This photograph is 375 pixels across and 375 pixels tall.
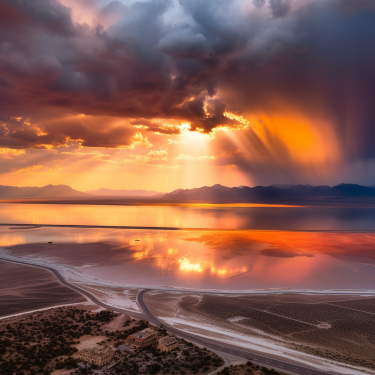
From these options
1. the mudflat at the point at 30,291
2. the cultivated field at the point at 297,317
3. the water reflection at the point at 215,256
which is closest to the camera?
the cultivated field at the point at 297,317

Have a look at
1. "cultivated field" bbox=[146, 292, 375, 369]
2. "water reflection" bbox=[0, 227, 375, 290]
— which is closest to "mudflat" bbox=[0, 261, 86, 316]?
"water reflection" bbox=[0, 227, 375, 290]

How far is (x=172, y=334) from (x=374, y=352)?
59.8 ft

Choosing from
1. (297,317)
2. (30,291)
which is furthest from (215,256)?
(30,291)

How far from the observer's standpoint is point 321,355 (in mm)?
29094

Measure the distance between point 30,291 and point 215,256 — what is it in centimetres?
3532

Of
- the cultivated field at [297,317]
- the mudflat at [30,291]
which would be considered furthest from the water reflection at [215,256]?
the mudflat at [30,291]

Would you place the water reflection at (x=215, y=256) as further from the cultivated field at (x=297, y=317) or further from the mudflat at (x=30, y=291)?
the mudflat at (x=30, y=291)

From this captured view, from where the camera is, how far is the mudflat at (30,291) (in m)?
40.7

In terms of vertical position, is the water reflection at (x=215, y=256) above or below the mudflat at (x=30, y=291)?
above

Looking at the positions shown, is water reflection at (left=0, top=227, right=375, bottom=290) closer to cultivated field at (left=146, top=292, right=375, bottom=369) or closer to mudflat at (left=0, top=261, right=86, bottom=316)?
cultivated field at (left=146, top=292, right=375, bottom=369)

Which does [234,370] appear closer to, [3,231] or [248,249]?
[248,249]

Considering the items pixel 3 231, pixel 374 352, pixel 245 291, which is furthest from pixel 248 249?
pixel 3 231

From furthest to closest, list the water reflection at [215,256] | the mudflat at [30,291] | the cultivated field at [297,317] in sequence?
the water reflection at [215,256] → the mudflat at [30,291] → the cultivated field at [297,317]

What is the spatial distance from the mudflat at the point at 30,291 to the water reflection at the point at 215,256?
24.1 ft
